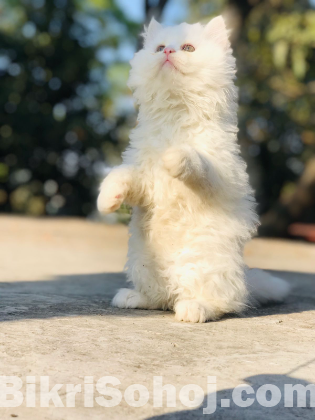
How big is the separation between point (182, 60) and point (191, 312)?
1.38m

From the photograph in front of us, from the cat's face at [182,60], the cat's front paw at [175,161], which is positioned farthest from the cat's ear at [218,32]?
the cat's front paw at [175,161]

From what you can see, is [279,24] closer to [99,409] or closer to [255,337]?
[255,337]

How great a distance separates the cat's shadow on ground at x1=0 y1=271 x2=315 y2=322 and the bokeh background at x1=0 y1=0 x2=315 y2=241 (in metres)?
9.53

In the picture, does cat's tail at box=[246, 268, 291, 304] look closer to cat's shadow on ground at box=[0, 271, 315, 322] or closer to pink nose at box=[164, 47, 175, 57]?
cat's shadow on ground at box=[0, 271, 315, 322]

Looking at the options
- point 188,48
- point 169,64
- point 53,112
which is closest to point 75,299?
point 169,64

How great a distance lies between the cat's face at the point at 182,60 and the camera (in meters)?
3.12

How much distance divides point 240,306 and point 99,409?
1.52m

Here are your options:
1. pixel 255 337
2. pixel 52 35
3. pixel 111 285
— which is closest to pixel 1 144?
pixel 52 35

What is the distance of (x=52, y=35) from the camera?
48.5ft

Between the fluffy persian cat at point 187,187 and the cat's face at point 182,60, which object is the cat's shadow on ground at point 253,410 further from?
the cat's face at point 182,60

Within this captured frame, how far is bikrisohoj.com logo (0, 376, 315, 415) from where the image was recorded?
1.79 m

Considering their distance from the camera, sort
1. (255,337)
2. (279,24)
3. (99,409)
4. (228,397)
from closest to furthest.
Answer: (99,409), (228,397), (255,337), (279,24)

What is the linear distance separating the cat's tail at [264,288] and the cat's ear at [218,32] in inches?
54.8

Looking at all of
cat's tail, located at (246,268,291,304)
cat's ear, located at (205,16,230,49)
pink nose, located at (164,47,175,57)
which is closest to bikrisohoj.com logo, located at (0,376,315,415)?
cat's tail, located at (246,268,291,304)
